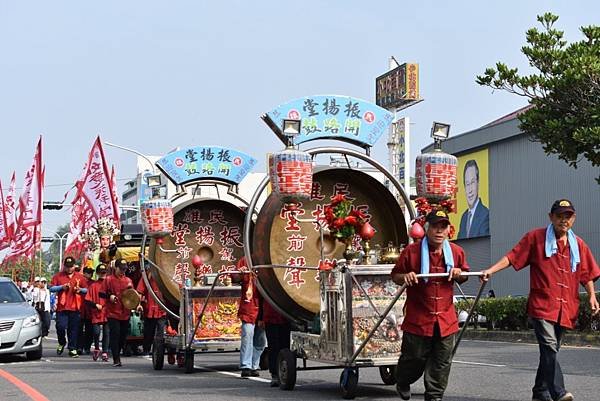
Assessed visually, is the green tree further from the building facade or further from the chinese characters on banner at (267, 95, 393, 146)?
the building facade

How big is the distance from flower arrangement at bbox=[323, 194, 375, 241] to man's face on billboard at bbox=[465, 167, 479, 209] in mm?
35513

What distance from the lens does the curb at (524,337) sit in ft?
76.2

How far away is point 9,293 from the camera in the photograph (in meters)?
21.6

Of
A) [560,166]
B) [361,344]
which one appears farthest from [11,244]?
[361,344]

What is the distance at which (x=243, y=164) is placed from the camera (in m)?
18.7

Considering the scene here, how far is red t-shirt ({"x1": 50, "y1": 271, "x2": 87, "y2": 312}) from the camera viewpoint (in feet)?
72.1

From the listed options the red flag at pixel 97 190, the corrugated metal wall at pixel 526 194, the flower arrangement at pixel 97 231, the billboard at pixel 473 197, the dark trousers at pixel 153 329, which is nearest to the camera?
the dark trousers at pixel 153 329

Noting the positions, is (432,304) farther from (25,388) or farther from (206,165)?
(206,165)

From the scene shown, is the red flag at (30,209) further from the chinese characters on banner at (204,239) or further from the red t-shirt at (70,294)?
the chinese characters on banner at (204,239)

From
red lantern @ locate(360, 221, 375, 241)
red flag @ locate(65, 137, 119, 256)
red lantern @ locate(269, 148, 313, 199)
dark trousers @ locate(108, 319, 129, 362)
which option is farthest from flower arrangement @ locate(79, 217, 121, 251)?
red lantern @ locate(360, 221, 375, 241)

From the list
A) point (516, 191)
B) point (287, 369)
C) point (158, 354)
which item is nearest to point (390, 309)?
point (287, 369)

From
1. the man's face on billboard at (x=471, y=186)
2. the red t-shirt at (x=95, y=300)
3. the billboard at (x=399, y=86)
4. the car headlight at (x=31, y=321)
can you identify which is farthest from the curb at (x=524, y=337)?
the billboard at (x=399, y=86)

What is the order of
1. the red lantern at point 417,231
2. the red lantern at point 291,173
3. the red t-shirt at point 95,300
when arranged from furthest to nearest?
the red t-shirt at point 95,300 < the red lantern at point 291,173 < the red lantern at point 417,231

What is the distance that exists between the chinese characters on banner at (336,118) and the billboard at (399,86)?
38.5 metres
